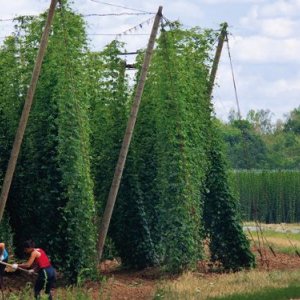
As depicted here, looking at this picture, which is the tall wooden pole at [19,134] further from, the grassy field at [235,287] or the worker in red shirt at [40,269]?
the grassy field at [235,287]

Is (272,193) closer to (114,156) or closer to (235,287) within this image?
(114,156)

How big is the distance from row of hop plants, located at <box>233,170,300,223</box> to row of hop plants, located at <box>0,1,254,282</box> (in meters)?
48.8

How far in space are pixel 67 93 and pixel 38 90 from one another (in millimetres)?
987

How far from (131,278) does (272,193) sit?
55113mm

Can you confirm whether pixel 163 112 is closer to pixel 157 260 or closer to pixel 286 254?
pixel 157 260

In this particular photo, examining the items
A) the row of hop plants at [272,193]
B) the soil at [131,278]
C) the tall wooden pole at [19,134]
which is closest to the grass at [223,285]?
the soil at [131,278]

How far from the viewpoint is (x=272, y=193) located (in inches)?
3228

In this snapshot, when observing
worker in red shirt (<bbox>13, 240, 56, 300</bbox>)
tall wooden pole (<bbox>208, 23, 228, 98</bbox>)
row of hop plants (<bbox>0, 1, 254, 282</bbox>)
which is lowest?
worker in red shirt (<bbox>13, 240, 56, 300</bbox>)

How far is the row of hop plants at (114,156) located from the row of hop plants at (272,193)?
48.8 meters

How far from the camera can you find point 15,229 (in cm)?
2628

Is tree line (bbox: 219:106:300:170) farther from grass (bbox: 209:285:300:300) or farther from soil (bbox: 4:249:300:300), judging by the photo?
grass (bbox: 209:285:300:300)

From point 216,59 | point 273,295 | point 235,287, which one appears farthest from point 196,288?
point 216,59

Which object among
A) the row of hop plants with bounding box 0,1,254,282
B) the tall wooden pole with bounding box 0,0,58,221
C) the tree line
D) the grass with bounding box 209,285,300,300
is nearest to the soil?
the row of hop plants with bounding box 0,1,254,282

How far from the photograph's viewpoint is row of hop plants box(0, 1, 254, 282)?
975 inches
